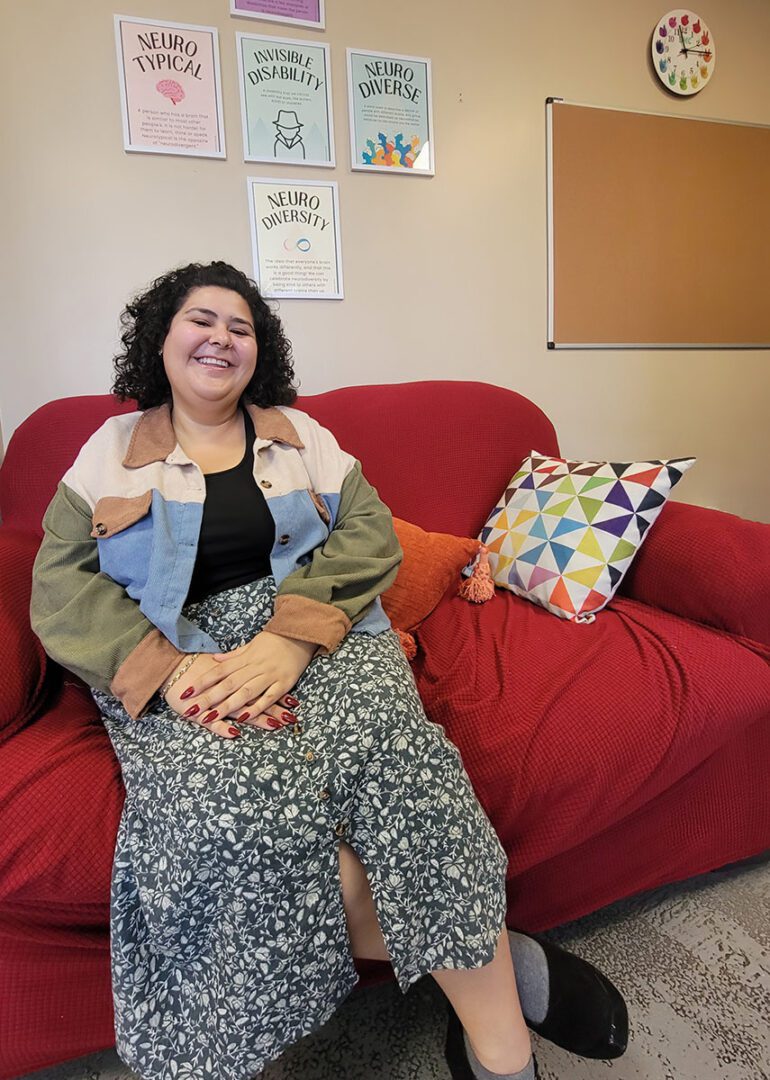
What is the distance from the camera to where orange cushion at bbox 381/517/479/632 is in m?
1.32

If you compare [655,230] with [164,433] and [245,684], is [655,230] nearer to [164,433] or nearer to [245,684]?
[164,433]

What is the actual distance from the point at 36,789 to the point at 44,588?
1.06ft

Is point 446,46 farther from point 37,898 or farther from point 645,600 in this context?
point 37,898

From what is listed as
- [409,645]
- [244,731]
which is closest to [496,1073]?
[244,731]

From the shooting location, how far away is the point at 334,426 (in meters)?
1.60

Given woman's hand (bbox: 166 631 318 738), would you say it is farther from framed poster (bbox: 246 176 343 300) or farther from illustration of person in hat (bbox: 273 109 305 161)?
illustration of person in hat (bbox: 273 109 305 161)

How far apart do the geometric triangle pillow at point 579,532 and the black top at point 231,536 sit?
2.10ft

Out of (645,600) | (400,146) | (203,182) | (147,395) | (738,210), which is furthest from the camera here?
(738,210)

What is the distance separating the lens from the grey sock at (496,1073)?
79 centimetres

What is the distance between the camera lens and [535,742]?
3.10ft

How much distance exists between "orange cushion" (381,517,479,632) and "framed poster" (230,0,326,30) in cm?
146

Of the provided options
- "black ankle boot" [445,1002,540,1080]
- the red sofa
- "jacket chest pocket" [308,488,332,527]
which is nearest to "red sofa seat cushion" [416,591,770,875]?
the red sofa

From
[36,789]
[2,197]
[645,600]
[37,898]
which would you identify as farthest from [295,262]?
[37,898]

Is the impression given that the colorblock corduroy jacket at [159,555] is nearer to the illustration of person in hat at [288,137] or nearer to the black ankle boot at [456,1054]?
the black ankle boot at [456,1054]
